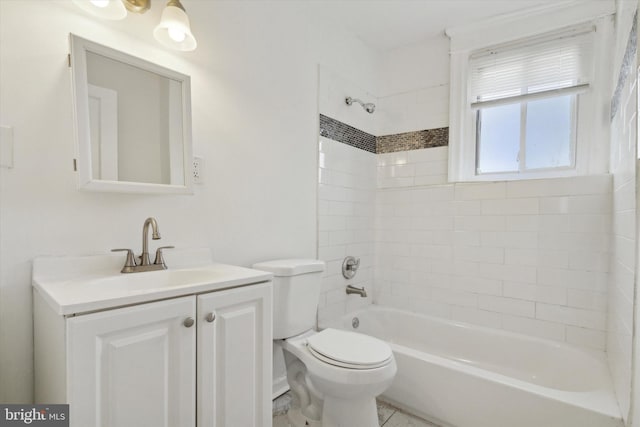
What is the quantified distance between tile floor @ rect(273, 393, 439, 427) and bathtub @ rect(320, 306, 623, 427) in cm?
4

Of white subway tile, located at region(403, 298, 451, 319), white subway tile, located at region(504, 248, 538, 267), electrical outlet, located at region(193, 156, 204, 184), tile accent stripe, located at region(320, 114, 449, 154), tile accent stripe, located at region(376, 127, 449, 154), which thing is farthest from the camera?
tile accent stripe, located at region(376, 127, 449, 154)

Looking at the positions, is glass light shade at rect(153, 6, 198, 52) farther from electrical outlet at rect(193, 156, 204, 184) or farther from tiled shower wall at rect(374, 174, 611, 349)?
tiled shower wall at rect(374, 174, 611, 349)

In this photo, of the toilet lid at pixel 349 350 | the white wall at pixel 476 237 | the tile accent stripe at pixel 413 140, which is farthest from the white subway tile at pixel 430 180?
the toilet lid at pixel 349 350

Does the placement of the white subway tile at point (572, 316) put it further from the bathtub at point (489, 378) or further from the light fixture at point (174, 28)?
the light fixture at point (174, 28)

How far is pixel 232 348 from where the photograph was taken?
3.61 feet

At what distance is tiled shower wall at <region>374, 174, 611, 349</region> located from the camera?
6.35ft

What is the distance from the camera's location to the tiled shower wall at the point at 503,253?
6.35 ft

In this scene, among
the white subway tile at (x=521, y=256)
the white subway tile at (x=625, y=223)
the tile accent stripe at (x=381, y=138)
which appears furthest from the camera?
the tile accent stripe at (x=381, y=138)

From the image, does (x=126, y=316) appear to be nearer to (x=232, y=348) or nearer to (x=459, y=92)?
(x=232, y=348)

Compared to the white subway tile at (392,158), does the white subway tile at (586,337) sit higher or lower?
lower

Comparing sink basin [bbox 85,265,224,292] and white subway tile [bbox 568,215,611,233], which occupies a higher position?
white subway tile [bbox 568,215,611,233]

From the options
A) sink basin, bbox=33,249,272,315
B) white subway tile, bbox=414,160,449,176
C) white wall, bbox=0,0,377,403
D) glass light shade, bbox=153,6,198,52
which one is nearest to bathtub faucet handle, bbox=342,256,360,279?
white wall, bbox=0,0,377,403

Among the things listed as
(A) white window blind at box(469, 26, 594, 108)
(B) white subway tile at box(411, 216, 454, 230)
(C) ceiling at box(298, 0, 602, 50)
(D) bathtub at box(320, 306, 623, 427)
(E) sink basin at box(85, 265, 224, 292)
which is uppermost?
(C) ceiling at box(298, 0, 602, 50)

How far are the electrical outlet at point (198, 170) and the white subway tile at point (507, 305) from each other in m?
2.05
